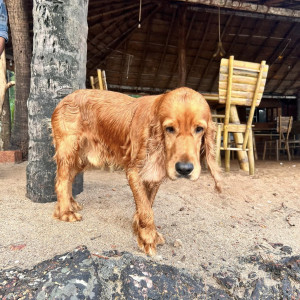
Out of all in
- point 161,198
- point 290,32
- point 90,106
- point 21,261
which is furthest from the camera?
point 290,32

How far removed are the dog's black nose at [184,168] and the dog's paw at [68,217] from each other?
113 centimetres

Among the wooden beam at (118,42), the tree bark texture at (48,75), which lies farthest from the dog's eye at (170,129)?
the wooden beam at (118,42)

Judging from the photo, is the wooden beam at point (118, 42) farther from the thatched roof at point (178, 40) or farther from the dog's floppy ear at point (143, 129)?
the dog's floppy ear at point (143, 129)

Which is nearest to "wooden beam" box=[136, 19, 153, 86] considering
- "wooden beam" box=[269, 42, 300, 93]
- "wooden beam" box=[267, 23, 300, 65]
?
"wooden beam" box=[267, 23, 300, 65]

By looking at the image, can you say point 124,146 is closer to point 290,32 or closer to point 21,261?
point 21,261

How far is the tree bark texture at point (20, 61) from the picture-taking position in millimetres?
4367

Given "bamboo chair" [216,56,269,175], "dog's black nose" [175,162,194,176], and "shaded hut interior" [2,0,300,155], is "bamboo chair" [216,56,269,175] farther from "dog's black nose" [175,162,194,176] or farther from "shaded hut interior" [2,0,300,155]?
"dog's black nose" [175,162,194,176]

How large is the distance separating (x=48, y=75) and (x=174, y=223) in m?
1.85

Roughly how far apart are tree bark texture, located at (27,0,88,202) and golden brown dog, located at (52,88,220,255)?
358 mm

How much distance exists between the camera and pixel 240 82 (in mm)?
3816

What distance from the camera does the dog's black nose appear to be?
1.26m

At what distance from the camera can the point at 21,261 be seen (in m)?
1.33

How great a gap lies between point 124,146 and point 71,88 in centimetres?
104

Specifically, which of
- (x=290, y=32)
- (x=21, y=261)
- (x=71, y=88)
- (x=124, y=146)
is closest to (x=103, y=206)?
(x=124, y=146)
